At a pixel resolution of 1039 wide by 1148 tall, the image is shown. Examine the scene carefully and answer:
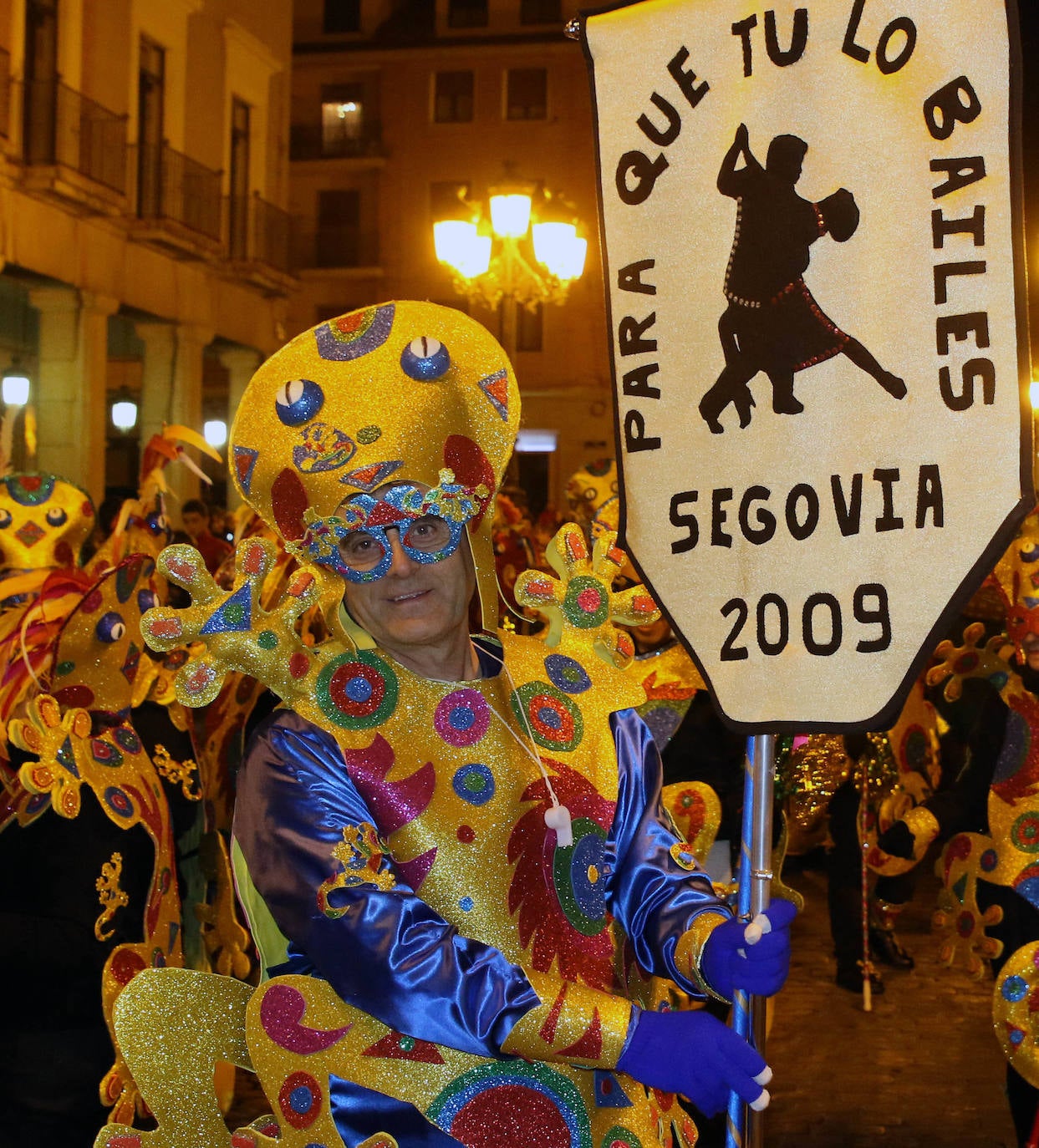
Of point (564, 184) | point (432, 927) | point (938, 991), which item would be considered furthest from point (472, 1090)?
point (564, 184)

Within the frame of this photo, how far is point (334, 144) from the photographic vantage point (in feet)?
114

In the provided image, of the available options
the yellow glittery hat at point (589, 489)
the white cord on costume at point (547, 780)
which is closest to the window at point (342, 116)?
the yellow glittery hat at point (589, 489)

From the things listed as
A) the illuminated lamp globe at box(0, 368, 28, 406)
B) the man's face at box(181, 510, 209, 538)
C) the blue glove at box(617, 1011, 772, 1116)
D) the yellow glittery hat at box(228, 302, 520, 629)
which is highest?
the illuminated lamp globe at box(0, 368, 28, 406)

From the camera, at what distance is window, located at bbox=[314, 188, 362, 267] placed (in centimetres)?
3434

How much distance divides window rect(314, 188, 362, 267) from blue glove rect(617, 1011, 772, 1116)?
32962 millimetres

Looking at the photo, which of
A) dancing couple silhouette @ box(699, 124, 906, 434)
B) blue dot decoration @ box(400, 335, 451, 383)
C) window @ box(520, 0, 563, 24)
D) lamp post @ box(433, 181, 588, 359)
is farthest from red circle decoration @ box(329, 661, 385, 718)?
window @ box(520, 0, 563, 24)

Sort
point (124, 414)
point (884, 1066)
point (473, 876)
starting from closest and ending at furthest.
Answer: point (473, 876) < point (884, 1066) < point (124, 414)

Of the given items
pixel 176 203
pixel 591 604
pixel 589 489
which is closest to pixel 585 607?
pixel 591 604

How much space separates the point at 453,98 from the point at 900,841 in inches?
1205

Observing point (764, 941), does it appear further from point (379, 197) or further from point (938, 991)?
point (379, 197)

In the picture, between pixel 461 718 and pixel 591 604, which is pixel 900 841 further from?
pixel 461 718

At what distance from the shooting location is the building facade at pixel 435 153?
106 ft

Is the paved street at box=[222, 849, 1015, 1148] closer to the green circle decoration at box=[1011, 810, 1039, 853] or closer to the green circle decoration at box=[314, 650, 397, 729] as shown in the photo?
the green circle decoration at box=[1011, 810, 1039, 853]

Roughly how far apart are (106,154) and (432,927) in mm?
17238
